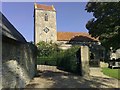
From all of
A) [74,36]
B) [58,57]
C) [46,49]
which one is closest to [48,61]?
[58,57]

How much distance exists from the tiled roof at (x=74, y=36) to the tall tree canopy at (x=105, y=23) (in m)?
30.7

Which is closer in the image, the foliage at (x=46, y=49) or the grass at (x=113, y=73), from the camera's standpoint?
the grass at (x=113, y=73)

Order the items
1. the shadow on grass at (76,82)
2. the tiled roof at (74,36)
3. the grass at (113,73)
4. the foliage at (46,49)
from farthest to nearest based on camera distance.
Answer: the tiled roof at (74,36), the foliage at (46,49), the grass at (113,73), the shadow on grass at (76,82)

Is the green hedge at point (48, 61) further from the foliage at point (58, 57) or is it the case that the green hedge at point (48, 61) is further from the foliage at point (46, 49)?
the foliage at point (46, 49)

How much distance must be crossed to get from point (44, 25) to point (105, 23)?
4149cm

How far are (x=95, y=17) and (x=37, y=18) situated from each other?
36889 mm

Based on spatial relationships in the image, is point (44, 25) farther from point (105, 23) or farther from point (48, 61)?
point (105, 23)

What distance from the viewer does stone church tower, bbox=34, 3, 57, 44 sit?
7530cm

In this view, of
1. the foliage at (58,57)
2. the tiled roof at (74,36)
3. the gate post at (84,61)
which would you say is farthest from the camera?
the tiled roof at (74,36)

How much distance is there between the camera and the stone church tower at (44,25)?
7530cm

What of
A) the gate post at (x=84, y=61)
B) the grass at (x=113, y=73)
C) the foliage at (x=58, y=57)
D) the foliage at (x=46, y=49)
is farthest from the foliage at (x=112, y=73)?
the foliage at (x=46, y=49)

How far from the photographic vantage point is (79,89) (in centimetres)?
1491

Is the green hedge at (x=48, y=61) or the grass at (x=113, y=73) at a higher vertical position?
the green hedge at (x=48, y=61)

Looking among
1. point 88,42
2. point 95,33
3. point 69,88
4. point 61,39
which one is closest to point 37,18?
point 61,39
